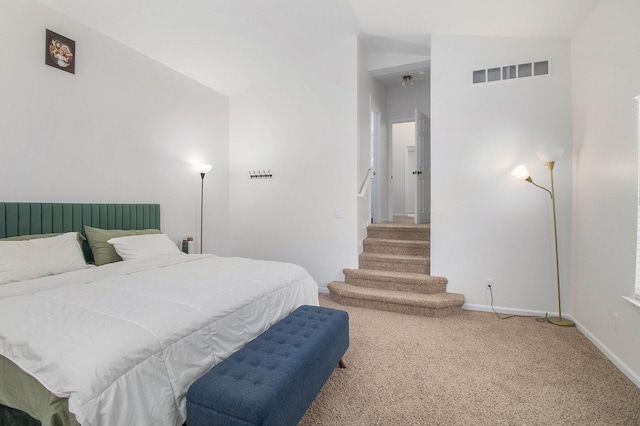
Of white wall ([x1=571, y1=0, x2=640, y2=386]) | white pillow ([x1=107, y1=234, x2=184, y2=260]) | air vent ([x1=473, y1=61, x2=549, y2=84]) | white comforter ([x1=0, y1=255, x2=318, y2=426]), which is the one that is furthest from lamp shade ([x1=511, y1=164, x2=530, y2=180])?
white pillow ([x1=107, y1=234, x2=184, y2=260])

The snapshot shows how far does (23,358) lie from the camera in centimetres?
117

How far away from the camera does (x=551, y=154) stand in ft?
9.55

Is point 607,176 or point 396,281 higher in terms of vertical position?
point 607,176

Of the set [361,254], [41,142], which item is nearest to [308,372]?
[361,254]

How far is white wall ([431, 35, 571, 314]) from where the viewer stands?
3.16m

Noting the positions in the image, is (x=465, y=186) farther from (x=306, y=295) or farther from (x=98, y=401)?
(x=98, y=401)

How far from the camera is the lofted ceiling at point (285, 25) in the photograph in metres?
2.87

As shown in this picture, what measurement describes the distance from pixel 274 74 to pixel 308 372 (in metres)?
4.19

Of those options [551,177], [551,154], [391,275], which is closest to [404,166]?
[391,275]

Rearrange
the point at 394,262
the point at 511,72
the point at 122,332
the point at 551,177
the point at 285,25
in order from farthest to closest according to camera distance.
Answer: the point at 394,262
the point at 285,25
the point at 511,72
the point at 551,177
the point at 122,332

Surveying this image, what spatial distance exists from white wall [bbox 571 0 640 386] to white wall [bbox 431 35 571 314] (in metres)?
0.16

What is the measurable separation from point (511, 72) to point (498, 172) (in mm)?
1106

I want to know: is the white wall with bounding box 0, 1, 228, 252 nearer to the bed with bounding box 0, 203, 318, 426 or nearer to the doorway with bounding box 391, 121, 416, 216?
the bed with bounding box 0, 203, 318, 426

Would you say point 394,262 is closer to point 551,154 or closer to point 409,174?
point 551,154
